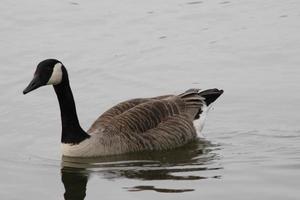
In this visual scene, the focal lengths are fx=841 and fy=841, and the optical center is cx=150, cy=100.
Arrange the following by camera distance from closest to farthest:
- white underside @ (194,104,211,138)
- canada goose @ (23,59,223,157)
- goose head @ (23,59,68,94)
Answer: goose head @ (23,59,68,94) < canada goose @ (23,59,223,157) < white underside @ (194,104,211,138)

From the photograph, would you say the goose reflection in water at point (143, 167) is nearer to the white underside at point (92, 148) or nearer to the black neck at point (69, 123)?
the white underside at point (92, 148)

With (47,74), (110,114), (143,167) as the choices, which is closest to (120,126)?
(110,114)

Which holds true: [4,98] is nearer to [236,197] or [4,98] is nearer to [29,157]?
[29,157]

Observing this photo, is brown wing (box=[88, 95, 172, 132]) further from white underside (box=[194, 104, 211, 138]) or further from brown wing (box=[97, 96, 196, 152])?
white underside (box=[194, 104, 211, 138])

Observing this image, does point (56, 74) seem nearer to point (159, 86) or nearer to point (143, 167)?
point (143, 167)

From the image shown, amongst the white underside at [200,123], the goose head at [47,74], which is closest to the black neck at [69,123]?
the goose head at [47,74]

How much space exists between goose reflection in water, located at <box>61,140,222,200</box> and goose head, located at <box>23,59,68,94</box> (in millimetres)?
1166

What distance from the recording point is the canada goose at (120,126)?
11766 mm

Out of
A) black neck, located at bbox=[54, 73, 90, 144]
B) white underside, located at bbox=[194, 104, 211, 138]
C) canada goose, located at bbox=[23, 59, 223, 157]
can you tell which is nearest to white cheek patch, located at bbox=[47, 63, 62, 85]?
canada goose, located at bbox=[23, 59, 223, 157]

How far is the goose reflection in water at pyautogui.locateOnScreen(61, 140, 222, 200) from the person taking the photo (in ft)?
35.5

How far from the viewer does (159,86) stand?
1442cm

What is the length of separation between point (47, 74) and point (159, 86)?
3368mm

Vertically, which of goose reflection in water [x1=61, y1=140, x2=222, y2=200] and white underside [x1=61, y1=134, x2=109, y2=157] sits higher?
white underside [x1=61, y1=134, x2=109, y2=157]

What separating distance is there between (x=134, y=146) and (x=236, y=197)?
251cm
